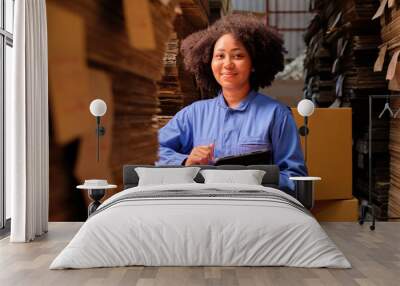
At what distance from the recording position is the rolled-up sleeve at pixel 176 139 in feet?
20.7

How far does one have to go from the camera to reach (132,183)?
618cm

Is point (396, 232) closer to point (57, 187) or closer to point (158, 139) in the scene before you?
point (158, 139)

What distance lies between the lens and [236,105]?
630 centimetres

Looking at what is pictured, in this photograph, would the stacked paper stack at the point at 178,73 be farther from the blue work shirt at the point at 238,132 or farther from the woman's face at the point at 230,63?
the woman's face at the point at 230,63

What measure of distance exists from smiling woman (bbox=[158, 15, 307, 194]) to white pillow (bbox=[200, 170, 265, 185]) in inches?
15.2

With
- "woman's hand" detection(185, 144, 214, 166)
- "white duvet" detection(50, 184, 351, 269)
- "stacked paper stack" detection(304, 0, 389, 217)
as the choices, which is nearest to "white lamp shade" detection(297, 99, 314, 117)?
"stacked paper stack" detection(304, 0, 389, 217)

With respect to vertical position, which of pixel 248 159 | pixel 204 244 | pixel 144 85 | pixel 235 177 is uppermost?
pixel 144 85

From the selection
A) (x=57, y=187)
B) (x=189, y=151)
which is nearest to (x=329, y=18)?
(x=189, y=151)

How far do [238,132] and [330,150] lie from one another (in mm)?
919

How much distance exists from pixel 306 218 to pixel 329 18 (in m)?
3.27

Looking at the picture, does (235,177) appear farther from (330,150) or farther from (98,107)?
(98,107)

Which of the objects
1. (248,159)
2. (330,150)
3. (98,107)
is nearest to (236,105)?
(248,159)

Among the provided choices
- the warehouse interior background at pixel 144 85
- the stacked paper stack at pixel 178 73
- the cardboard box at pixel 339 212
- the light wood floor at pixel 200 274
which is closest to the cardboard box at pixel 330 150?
the warehouse interior background at pixel 144 85

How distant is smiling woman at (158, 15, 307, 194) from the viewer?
6191mm
